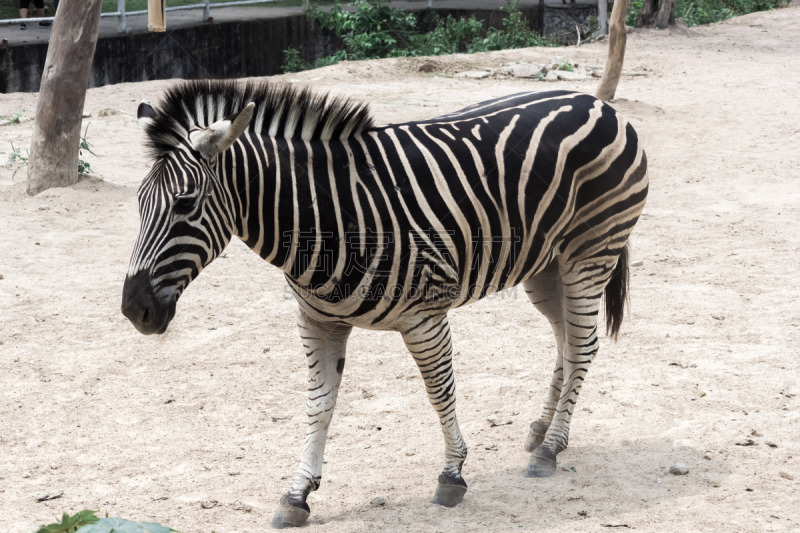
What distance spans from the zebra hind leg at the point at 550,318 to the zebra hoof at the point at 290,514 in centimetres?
134

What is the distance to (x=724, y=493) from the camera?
12.1 ft

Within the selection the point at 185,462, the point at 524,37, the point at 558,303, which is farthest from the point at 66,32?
the point at 524,37

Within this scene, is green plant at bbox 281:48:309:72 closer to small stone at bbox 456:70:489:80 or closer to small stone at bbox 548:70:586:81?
small stone at bbox 456:70:489:80

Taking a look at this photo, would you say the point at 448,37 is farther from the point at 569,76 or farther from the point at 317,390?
the point at 317,390

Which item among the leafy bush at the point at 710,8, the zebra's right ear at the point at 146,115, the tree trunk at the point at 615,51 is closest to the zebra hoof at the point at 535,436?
the zebra's right ear at the point at 146,115

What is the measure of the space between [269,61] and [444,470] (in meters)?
15.3

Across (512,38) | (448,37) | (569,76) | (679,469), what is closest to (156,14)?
(569,76)

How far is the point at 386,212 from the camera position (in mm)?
3455

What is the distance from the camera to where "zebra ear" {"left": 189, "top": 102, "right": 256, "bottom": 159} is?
3021 mm

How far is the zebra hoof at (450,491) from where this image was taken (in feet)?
12.5

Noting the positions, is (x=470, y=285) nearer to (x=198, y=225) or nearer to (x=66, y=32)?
(x=198, y=225)

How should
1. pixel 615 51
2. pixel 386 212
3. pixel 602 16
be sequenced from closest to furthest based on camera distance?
pixel 386 212
pixel 615 51
pixel 602 16

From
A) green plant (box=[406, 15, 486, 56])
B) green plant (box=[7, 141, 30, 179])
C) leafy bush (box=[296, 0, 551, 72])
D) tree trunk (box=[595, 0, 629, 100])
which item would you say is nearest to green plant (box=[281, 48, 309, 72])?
leafy bush (box=[296, 0, 551, 72])

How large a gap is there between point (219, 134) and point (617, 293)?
2.61 m
